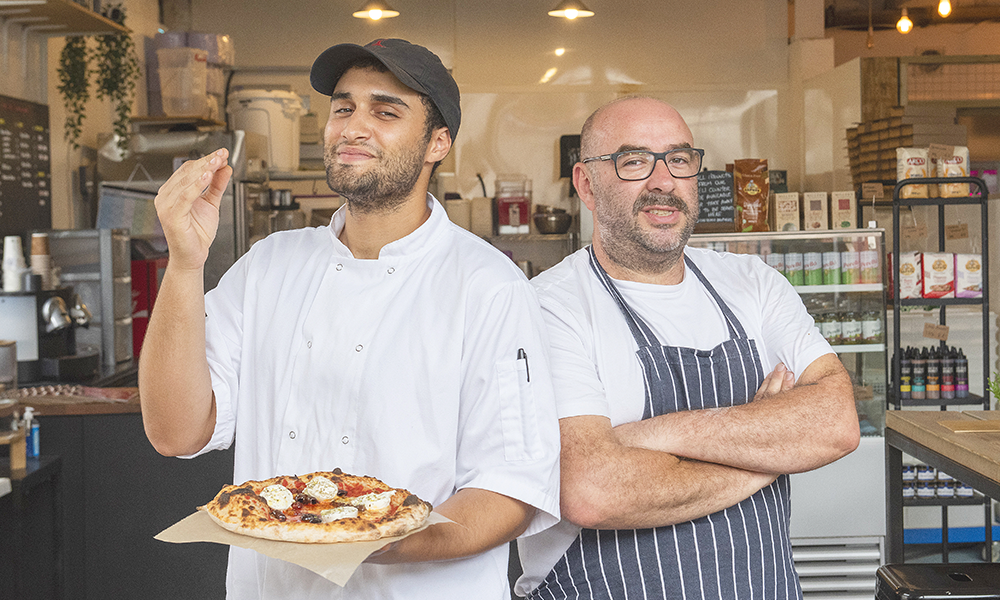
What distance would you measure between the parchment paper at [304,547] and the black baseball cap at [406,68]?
681 millimetres

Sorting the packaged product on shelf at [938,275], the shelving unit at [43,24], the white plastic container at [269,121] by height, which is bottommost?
the packaged product on shelf at [938,275]

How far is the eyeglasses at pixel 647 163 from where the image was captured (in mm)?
1879

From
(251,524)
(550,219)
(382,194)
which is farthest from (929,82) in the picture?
(251,524)

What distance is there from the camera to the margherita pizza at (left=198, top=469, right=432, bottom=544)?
3.83 feet

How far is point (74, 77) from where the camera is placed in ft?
15.2

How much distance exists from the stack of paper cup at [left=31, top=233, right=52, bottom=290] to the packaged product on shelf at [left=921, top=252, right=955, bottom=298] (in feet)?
12.2

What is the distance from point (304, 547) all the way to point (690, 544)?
31.6 inches

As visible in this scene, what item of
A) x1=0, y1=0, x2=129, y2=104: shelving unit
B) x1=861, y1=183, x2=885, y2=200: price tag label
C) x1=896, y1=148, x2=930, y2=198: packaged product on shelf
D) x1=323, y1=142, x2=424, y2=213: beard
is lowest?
x1=323, y1=142, x2=424, y2=213: beard

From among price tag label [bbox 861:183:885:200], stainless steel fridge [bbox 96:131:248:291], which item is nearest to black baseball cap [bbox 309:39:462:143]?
stainless steel fridge [bbox 96:131:248:291]

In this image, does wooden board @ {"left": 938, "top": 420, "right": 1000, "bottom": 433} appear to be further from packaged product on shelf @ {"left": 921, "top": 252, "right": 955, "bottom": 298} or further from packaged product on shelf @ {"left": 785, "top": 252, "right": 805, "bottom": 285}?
packaged product on shelf @ {"left": 921, "top": 252, "right": 955, "bottom": 298}

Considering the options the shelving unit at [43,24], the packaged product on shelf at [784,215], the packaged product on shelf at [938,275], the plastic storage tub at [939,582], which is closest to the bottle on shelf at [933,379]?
the packaged product on shelf at [938,275]

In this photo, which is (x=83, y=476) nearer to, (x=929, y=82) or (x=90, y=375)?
(x=90, y=375)

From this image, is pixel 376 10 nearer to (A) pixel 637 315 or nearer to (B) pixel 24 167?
(B) pixel 24 167

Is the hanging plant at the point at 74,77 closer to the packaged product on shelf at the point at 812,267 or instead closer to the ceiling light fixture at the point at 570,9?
the ceiling light fixture at the point at 570,9
